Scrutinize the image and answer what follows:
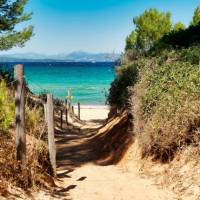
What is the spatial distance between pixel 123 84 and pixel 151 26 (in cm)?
4044

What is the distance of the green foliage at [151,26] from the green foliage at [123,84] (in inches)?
1487

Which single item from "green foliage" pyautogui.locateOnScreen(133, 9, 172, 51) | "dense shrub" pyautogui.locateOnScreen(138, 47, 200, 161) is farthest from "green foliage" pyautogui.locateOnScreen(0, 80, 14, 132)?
"green foliage" pyautogui.locateOnScreen(133, 9, 172, 51)

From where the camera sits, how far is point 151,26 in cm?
5816

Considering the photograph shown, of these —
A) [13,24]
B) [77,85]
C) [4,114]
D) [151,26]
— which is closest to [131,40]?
[151,26]

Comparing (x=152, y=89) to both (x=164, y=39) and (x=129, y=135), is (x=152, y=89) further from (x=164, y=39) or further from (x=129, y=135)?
(x=164, y=39)

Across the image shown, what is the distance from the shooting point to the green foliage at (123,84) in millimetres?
17656

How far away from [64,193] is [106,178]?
211cm

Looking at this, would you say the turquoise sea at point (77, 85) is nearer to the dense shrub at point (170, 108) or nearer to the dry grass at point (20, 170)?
the dense shrub at point (170, 108)

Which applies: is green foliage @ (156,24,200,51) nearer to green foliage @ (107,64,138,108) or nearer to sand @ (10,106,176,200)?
green foliage @ (107,64,138,108)

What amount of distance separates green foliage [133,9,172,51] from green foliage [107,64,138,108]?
3777 centimetres

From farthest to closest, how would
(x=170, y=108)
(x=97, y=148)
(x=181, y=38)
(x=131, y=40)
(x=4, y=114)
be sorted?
1. (x=131, y=40)
2. (x=181, y=38)
3. (x=97, y=148)
4. (x=170, y=108)
5. (x=4, y=114)

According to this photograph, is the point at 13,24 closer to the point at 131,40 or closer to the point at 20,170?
the point at 20,170

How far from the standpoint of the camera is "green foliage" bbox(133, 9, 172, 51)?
58156 mm

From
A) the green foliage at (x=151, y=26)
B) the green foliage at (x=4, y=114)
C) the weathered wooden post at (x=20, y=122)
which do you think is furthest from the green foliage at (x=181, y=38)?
the green foliage at (x=151, y=26)
